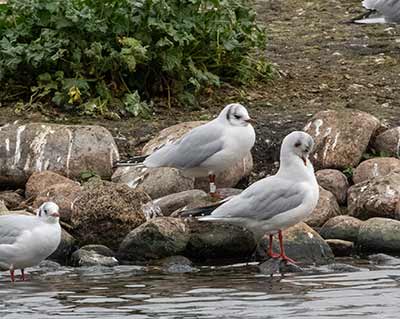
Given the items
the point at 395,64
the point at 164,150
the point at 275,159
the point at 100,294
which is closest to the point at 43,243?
the point at 100,294

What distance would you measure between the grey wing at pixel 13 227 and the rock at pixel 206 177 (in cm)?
234

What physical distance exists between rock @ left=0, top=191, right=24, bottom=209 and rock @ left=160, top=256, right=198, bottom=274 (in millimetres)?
1972

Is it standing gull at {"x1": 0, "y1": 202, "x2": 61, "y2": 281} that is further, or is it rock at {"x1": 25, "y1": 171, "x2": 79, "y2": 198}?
rock at {"x1": 25, "y1": 171, "x2": 79, "y2": 198}

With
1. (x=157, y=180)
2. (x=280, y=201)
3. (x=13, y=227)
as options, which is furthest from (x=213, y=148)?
(x=13, y=227)

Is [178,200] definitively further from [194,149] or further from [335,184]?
[335,184]

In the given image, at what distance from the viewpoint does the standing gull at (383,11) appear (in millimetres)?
14234

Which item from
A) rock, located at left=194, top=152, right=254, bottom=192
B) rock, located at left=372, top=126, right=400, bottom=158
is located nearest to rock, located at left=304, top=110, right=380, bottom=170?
rock, located at left=372, top=126, right=400, bottom=158

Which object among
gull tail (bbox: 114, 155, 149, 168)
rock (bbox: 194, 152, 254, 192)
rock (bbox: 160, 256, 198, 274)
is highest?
gull tail (bbox: 114, 155, 149, 168)

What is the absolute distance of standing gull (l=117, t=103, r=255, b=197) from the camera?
38.2ft

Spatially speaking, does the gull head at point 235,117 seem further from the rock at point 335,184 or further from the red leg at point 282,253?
the red leg at point 282,253

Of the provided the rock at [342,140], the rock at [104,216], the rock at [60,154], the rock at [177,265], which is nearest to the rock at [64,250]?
the rock at [104,216]

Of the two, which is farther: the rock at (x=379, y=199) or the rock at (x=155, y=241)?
the rock at (x=379, y=199)

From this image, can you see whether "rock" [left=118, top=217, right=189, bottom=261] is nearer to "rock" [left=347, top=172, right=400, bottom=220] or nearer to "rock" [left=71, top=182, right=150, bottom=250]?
"rock" [left=71, top=182, right=150, bottom=250]

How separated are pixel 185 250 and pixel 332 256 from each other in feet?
3.77
